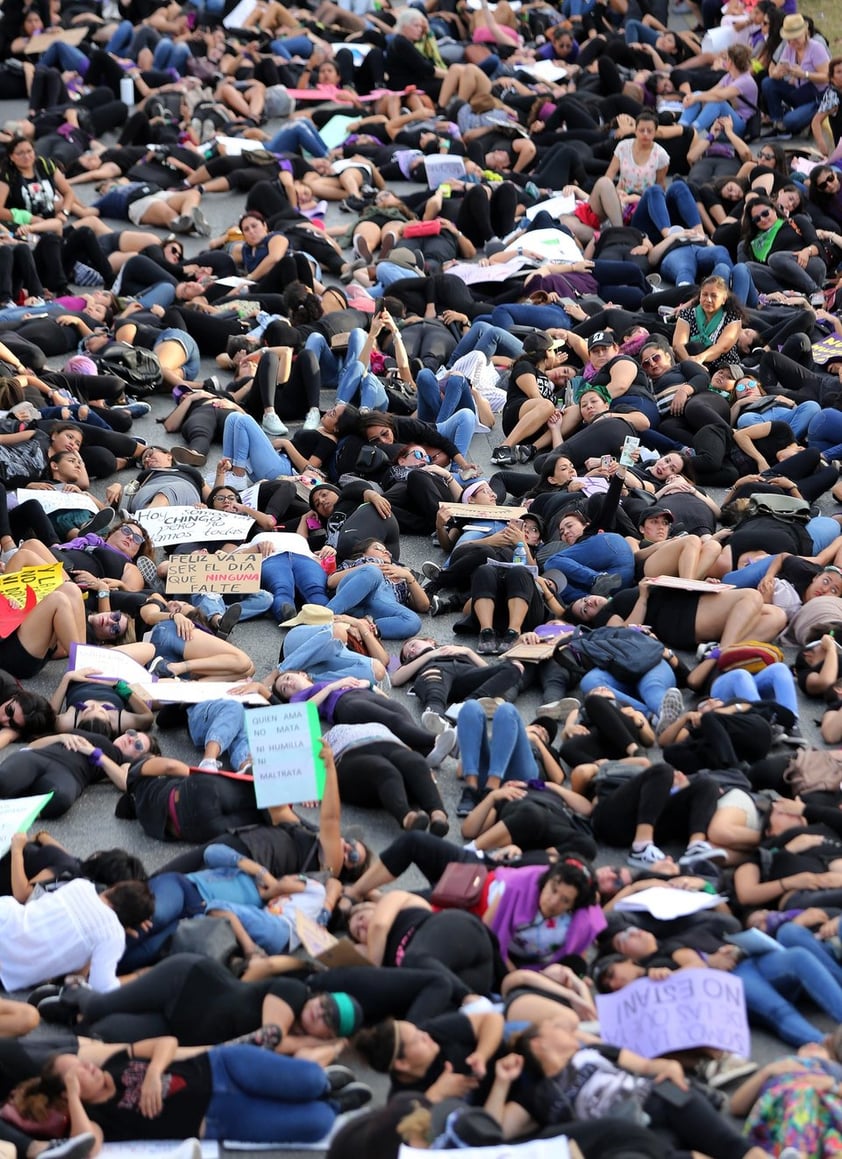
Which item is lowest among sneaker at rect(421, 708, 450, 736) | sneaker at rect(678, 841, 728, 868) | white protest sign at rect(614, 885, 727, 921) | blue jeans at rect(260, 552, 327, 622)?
blue jeans at rect(260, 552, 327, 622)

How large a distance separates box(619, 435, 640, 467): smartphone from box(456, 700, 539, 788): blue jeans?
10.2 ft

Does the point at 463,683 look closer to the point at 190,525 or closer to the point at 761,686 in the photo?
the point at 761,686

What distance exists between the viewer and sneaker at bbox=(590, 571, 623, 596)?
9.24 metres

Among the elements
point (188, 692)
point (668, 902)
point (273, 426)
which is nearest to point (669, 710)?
point (668, 902)

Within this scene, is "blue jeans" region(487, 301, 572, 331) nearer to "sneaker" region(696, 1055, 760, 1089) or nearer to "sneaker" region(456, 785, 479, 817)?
"sneaker" region(456, 785, 479, 817)

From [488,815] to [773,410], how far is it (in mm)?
4572

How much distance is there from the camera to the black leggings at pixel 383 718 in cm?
798

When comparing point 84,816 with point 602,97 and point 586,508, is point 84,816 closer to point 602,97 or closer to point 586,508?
point 586,508

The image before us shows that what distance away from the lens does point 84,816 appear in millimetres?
7684

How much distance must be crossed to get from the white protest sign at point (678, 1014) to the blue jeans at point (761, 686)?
2.16m

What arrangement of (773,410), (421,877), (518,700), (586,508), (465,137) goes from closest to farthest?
1. (421,877)
2. (518,700)
3. (586,508)
4. (773,410)
5. (465,137)

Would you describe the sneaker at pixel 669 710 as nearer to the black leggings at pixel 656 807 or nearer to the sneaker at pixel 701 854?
the black leggings at pixel 656 807

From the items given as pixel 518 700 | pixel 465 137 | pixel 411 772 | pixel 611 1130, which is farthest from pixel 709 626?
pixel 465 137

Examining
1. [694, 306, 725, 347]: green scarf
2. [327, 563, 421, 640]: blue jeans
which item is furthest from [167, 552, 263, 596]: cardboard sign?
[694, 306, 725, 347]: green scarf
